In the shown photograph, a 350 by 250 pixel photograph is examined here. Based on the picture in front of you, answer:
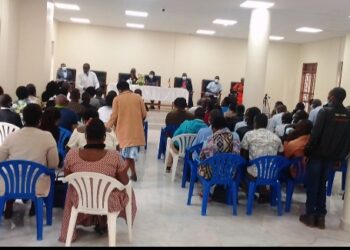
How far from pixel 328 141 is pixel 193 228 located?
154 centimetres

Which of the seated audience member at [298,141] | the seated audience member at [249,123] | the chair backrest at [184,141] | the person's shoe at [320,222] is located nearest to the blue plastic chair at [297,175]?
the seated audience member at [298,141]

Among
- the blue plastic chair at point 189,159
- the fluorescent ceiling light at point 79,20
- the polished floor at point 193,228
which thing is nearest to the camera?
the polished floor at point 193,228

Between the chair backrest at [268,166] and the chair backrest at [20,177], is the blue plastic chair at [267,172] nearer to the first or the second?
the chair backrest at [268,166]

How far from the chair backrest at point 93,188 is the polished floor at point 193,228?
1.37ft

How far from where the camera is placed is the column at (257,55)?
9.54 metres

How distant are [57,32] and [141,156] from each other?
10791 mm

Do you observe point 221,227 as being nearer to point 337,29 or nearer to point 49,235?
point 49,235

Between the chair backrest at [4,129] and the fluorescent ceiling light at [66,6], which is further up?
the fluorescent ceiling light at [66,6]

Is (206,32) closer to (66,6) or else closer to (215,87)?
(215,87)

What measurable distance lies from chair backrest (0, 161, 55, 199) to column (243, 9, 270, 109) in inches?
283

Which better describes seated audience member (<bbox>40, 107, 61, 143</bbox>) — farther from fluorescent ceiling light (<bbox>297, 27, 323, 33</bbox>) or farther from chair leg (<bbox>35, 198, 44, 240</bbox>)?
fluorescent ceiling light (<bbox>297, 27, 323, 33</bbox>)

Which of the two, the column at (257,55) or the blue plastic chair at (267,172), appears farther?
the column at (257,55)

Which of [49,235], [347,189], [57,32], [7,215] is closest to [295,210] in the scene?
[347,189]

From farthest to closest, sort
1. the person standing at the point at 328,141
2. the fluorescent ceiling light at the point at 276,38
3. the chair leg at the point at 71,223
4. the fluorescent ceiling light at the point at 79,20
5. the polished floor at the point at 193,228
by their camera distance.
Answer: the fluorescent ceiling light at the point at 276,38, the fluorescent ceiling light at the point at 79,20, the person standing at the point at 328,141, the polished floor at the point at 193,228, the chair leg at the point at 71,223
